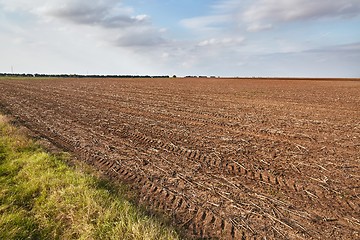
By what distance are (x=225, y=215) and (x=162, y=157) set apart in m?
2.93

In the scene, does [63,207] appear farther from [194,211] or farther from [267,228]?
[267,228]

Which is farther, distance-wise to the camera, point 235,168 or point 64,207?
point 235,168

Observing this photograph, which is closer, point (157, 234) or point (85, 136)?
point (157, 234)

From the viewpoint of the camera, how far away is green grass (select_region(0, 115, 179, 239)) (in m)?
3.66

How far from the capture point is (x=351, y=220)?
4.00 meters

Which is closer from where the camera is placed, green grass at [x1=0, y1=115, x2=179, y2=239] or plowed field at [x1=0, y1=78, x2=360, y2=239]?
green grass at [x1=0, y1=115, x2=179, y2=239]

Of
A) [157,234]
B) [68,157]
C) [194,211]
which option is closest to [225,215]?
[194,211]

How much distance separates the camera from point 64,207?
14.0 feet

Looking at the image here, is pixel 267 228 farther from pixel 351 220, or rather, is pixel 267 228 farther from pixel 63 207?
pixel 63 207

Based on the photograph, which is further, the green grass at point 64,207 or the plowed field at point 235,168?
the plowed field at point 235,168

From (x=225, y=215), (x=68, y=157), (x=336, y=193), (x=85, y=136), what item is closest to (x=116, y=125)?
(x=85, y=136)

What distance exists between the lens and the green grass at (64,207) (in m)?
3.66

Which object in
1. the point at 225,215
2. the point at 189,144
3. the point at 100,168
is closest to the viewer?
the point at 225,215

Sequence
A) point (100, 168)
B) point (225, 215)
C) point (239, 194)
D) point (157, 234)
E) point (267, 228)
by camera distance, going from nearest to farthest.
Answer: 1. point (157, 234)
2. point (267, 228)
3. point (225, 215)
4. point (239, 194)
5. point (100, 168)
